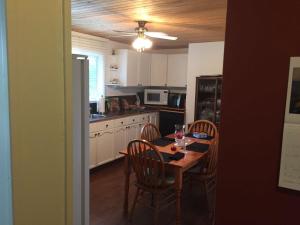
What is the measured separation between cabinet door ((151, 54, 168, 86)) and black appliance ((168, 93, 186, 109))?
1.17 ft

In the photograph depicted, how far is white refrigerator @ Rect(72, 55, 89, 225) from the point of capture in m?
1.48

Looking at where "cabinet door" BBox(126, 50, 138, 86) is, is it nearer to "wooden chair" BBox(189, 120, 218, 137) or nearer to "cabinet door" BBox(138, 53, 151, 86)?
Result: "cabinet door" BBox(138, 53, 151, 86)

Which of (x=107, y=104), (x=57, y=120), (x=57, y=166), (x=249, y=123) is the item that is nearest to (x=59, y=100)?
(x=57, y=120)

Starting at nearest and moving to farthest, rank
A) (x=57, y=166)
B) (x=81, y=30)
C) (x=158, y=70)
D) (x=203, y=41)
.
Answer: (x=57, y=166)
(x=81, y=30)
(x=203, y=41)
(x=158, y=70)

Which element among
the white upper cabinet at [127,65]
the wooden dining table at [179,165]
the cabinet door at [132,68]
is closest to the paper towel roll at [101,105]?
the white upper cabinet at [127,65]

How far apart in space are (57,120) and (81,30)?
3.81 metres

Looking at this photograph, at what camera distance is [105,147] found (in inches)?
172

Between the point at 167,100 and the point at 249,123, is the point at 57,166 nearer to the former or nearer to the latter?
the point at 249,123

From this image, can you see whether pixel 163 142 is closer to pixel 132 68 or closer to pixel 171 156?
pixel 171 156

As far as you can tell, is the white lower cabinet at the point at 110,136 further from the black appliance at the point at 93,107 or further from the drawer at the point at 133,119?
the black appliance at the point at 93,107

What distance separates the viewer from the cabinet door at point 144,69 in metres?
5.43

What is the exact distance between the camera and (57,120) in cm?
68

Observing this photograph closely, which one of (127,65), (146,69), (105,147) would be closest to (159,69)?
(146,69)

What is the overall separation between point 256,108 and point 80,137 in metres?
1.02
